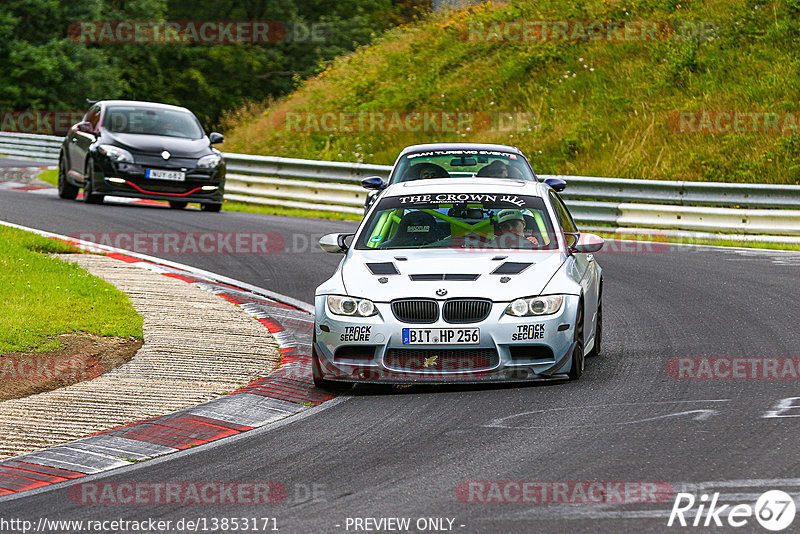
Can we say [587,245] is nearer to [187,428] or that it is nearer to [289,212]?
[187,428]

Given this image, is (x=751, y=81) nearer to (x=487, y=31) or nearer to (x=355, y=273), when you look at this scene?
(x=487, y=31)

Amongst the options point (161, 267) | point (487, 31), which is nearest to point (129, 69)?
point (487, 31)

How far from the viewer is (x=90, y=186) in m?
21.4

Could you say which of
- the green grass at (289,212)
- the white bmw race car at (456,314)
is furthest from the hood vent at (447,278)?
the green grass at (289,212)

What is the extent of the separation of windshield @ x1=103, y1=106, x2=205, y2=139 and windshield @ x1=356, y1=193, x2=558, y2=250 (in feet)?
42.3

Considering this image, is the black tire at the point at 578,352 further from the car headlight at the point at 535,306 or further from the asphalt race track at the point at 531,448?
the car headlight at the point at 535,306

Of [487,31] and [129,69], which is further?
[129,69]

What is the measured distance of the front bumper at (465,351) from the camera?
845cm

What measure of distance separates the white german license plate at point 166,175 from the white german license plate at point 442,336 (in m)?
13.3

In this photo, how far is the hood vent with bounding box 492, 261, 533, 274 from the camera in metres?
8.81

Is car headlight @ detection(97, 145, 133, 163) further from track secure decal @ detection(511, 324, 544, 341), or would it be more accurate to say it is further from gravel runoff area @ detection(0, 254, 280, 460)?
track secure decal @ detection(511, 324, 544, 341)

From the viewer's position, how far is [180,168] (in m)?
21.1

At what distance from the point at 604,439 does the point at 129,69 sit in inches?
2097

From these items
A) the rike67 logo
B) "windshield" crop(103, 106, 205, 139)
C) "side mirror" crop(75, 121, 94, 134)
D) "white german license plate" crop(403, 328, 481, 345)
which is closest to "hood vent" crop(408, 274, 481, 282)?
"white german license plate" crop(403, 328, 481, 345)
